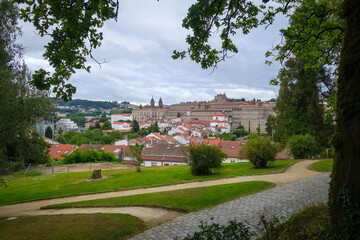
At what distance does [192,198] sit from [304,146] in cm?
1557

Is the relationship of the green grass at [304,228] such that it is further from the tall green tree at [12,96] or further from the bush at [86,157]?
the bush at [86,157]

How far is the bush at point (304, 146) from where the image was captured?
21.4 meters

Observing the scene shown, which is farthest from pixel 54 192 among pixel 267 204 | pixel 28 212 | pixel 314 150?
pixel 314 150

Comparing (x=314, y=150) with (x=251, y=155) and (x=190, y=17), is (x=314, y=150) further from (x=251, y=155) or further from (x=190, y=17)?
(x=190, y=17)

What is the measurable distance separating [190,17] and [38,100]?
301 inches

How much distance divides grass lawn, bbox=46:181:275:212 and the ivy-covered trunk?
5540 mm

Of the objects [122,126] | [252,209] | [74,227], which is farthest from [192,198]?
[122,126]

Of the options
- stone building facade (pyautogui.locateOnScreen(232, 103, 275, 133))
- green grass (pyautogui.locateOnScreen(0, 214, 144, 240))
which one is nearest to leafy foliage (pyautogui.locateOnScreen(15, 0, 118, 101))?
green grass (pyautogui.locateOnScreen(0, 214, 144, 240))

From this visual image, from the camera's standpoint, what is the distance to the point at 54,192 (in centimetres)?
1414

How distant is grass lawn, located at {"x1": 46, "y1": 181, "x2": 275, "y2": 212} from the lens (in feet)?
30.2

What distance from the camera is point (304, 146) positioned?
21422 mm

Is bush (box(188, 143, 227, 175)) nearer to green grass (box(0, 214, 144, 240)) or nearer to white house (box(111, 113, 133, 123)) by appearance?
green grass (box(0, 214, 144, 240))

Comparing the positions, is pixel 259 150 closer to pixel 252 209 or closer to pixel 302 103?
pixel 252 209

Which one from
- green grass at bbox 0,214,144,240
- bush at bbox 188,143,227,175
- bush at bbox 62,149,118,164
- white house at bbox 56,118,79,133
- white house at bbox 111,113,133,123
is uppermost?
white house at bbox 111,113,133,123
